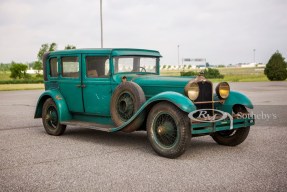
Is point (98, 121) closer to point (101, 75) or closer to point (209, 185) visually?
point (101, 75)

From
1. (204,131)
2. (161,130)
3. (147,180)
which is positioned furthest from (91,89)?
(147,180)

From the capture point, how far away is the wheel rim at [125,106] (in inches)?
248

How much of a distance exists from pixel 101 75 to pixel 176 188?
3481mm

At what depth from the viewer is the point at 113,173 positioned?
15.7 feet

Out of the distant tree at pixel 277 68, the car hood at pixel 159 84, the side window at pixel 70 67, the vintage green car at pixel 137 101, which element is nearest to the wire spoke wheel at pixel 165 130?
the vintage green car at pixel 137 101

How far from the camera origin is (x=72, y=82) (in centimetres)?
755

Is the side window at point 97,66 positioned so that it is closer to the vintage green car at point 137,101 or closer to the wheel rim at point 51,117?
the vintage green car at point 137,101

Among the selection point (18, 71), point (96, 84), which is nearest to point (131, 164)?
point (96, 84)

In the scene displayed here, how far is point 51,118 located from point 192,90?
11.6ft

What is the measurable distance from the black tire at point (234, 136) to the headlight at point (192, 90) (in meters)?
1.05

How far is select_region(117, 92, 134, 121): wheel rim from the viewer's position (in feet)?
20.7

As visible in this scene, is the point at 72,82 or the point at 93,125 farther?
the point at 72,82

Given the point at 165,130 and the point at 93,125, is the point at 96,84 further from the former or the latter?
the point at 165,130

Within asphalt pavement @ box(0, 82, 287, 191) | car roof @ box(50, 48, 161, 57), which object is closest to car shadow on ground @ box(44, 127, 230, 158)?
asphalt pavement @ box(0, 82, 287, 191)
